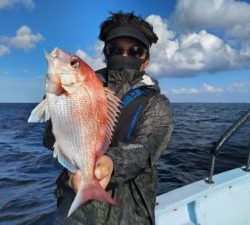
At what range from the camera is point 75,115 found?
202 cm

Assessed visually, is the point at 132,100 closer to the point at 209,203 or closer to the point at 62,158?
the point at 62,158

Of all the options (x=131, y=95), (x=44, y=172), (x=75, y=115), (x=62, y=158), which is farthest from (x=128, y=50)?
(x=44, y=172)

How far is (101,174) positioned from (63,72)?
61cm

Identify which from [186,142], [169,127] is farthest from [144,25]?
[186,142]

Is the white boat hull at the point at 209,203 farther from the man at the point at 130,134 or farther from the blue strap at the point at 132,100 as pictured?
the blue strap at the point at 132,100

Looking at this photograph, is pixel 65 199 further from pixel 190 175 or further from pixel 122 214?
pixel 190 175

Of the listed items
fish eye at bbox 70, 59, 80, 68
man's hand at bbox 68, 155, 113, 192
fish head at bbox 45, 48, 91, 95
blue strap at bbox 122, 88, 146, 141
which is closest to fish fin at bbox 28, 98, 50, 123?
fish head at bbox 45, 48, 91, 95

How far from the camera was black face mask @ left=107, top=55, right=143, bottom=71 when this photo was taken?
296 centimetres

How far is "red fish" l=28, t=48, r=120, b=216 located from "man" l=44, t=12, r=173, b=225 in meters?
0.25

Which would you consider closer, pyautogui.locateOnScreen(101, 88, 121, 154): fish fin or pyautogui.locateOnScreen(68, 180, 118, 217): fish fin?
pyautogui.locateOnScreen(68, 180, 118, 217): fish fin

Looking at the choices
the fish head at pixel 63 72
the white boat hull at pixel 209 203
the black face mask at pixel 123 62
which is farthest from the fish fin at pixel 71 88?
the white boat hull at pixel 209 203

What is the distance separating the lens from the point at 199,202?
4340mm

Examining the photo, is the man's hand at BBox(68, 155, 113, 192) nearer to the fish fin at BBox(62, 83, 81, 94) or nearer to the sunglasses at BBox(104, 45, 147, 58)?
Answer: the fish fin at BBox(62, 83, 81, 94)

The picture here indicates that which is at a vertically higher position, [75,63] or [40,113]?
[75,63]
